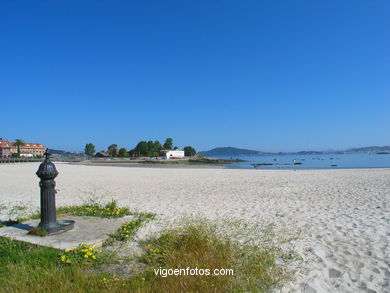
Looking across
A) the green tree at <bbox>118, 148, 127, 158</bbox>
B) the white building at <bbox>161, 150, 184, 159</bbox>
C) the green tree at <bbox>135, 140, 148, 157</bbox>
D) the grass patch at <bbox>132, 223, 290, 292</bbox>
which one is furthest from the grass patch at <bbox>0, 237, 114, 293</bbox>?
the green tree at <bbox>135, 140, 148, 157</bbox>

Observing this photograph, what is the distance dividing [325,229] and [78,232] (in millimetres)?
4520

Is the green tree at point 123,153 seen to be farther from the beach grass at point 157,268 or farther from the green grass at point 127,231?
the beach grass at point 157,268

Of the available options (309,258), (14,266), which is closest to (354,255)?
(309,258)

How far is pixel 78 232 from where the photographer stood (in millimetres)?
4105

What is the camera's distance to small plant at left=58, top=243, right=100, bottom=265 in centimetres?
299

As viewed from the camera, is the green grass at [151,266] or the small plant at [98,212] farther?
the small plant at [98,212]

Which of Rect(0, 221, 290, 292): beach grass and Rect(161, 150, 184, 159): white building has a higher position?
Rect(161, 150, 184, 159): white building

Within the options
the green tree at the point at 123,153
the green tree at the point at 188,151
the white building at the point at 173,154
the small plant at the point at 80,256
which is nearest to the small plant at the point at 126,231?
the small plant at the point at 80,256

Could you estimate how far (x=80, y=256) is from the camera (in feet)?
10.2

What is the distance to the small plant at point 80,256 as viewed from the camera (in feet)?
9.82

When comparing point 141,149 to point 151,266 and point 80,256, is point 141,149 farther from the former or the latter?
point 151,266

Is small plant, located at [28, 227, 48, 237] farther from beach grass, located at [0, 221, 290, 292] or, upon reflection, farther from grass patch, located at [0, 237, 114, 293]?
grass patch, located at [0, 237, 114, 293]

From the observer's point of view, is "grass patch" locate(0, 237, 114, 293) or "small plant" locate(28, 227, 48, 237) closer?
"grass patch" locate(0, 237, 114, 293)

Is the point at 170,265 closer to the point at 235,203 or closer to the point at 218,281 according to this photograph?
the point at 218,281
